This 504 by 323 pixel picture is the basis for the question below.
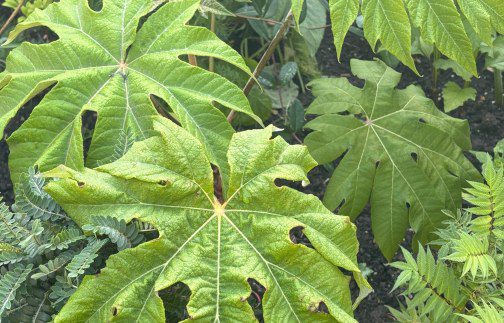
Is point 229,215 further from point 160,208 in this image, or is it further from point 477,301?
point 477,301

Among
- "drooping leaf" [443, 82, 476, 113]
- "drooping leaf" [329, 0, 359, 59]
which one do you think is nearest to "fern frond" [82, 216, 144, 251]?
"drooping leaf" [329, 0, 359, 59]

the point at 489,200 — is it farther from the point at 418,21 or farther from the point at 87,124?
the point at 87,124

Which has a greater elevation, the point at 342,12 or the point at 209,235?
the point at 342,12

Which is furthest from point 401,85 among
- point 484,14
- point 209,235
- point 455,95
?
point 209,235

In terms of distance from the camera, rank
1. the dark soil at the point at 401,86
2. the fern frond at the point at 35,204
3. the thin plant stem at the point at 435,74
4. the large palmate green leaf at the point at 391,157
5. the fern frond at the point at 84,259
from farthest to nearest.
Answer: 1. the thin plant stem at the point at 435,74
2. the dark soil at the point at 401,86
3. the large palmate green leaf at the point at 391,157
4. the fern frond at the point at 35,204
5. the fern frond at the point at 84,259

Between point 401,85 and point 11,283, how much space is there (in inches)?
67.7

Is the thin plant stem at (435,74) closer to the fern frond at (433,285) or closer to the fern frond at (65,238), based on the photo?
the fern frond at (433,285)

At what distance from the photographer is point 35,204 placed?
1175 millimetres

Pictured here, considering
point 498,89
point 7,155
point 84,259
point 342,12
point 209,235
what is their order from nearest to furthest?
point 84,259 → point 209,235 → point 342,12 → point 7,155 → point 498,89

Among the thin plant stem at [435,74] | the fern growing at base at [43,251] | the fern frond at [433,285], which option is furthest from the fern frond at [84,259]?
the thin plant stem at [435,74]

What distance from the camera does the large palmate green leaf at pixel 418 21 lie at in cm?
138

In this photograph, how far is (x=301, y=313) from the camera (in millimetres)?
1125

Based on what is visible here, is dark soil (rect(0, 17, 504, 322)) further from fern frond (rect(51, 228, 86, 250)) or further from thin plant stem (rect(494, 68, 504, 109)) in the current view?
fern frond (rect(51, 228, 86, 250))

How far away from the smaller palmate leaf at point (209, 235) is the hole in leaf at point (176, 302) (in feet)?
0.32
